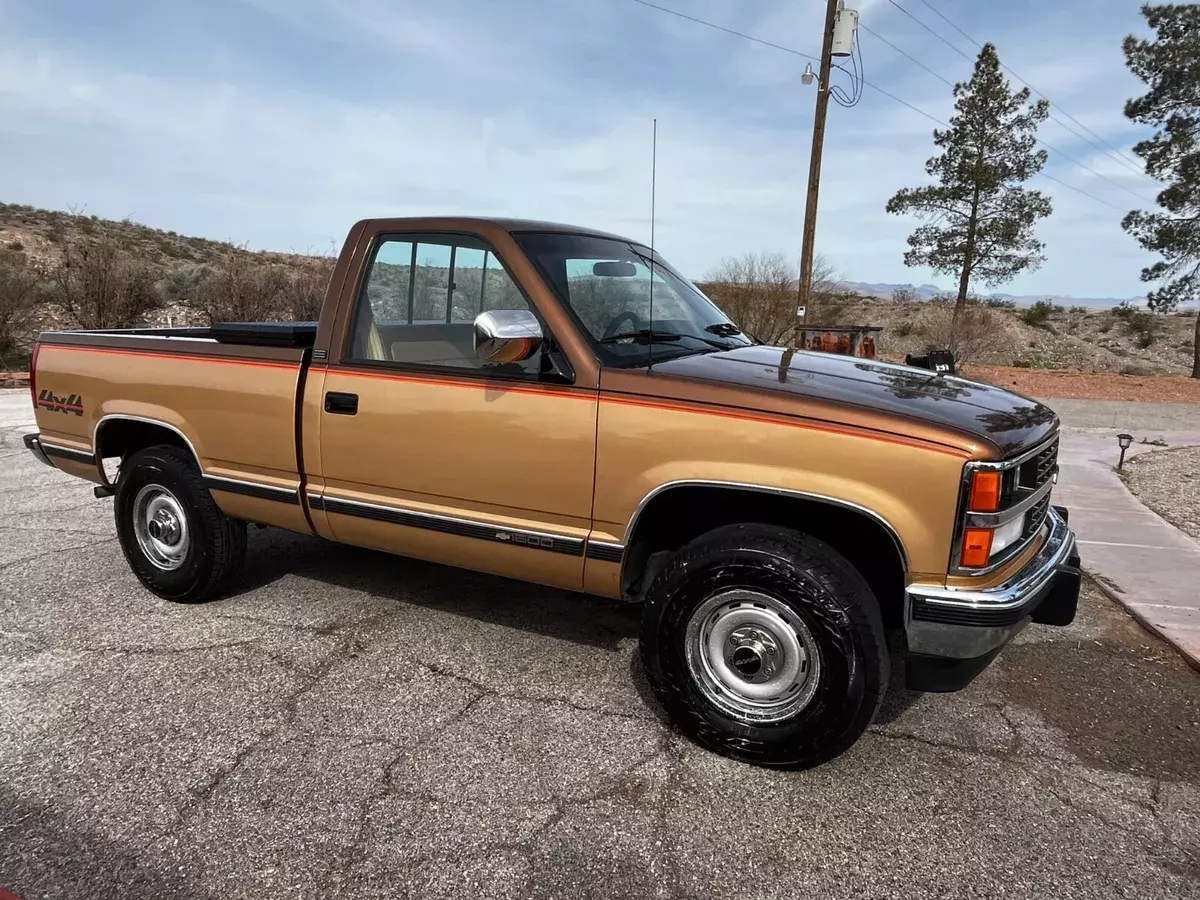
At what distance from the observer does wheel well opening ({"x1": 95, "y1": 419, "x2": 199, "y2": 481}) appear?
4.18 meters

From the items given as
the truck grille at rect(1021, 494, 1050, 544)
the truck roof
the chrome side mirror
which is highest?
the truck roof

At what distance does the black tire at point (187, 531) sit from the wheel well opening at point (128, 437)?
91 millimetres

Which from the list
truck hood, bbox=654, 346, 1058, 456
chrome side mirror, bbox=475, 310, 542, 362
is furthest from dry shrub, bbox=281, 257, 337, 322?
truck hood, bbox=654, 346, 1058, 456

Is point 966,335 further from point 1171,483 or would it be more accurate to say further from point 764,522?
point 764,522

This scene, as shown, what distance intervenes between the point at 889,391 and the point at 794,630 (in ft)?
3.15

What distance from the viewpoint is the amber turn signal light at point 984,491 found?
246 centimetres

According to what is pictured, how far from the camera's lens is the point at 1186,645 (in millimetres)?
3812

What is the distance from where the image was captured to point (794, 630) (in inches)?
109

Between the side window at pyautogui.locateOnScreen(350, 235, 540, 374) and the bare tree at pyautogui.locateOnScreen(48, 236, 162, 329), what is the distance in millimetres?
16761

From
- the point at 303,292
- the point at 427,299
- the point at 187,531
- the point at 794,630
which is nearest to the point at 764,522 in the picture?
the point at 794,630

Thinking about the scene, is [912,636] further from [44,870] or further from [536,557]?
[44,870]

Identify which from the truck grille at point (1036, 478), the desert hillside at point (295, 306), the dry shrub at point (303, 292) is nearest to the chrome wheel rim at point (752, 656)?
the truck grille at point (1036, 478)

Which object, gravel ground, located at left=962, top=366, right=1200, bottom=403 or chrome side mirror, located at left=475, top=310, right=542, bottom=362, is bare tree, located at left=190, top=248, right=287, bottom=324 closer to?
gravel ground, located at left=962, top=366, right=1200, bottom=403

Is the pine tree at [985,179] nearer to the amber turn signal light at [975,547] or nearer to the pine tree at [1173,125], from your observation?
the pine tree at [1173,125]
